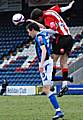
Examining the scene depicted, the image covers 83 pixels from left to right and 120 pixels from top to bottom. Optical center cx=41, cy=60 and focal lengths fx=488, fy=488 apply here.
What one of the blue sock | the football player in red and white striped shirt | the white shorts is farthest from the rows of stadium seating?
the blue sock

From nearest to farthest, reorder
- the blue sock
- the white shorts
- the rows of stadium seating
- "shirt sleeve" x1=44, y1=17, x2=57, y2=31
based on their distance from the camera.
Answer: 1. the blue sock
2. the white shorts
3. "shirt sleeve" x1=44, y1=17, x2=57, y2=31
4. the rows of stadium seating

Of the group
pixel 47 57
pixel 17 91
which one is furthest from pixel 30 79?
pixel 47 57

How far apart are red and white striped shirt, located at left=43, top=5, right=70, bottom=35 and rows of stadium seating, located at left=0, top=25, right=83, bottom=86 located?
1424 cm

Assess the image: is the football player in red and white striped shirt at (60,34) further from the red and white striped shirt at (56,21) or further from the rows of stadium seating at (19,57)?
the rows of stadium seating at (19,57)

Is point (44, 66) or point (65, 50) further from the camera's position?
point (65, 50)

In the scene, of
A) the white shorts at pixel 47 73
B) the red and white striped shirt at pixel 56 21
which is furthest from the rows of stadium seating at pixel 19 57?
the white shorts at pixel 47 73

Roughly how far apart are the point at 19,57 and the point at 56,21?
1700 cm

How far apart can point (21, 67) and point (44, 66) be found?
18.7 m

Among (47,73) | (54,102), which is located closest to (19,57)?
(47,73)

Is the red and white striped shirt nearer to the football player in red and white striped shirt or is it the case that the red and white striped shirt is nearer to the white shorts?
the football player in red and white striped shirt

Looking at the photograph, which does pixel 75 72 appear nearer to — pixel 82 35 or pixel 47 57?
pixel 82 35

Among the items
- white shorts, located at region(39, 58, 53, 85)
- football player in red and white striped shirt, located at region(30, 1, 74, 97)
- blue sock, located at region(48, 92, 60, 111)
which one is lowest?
blue sock, located at region(48, 92, 60, 111)

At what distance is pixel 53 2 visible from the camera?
94.5 feet

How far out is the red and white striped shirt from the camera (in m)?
12.7
